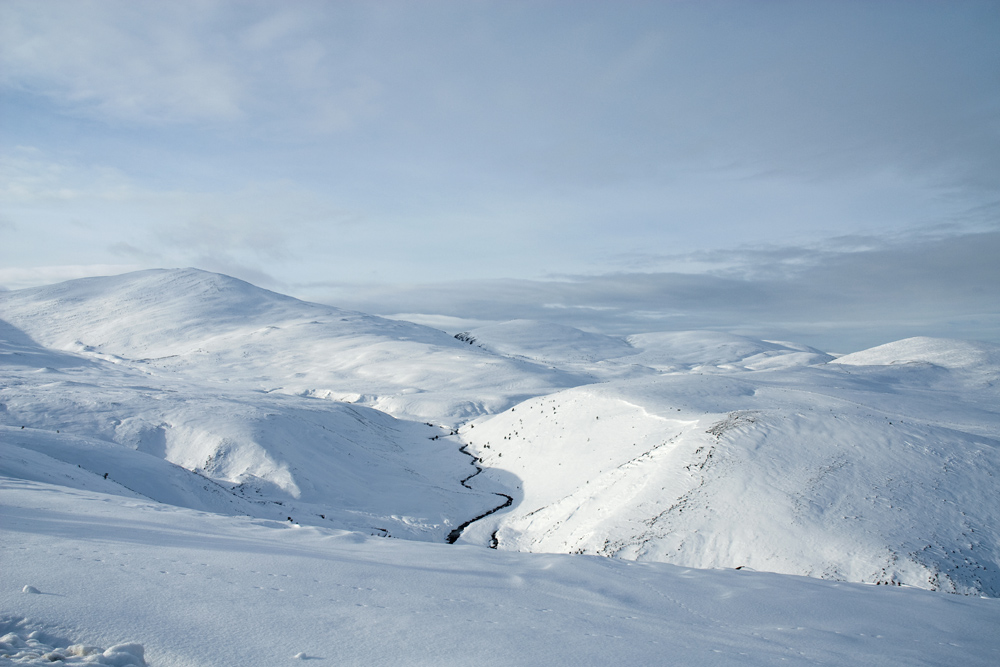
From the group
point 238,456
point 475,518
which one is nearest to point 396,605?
point 475,518

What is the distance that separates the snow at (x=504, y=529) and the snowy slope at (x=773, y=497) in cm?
9

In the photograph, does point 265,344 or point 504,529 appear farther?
point 265,344

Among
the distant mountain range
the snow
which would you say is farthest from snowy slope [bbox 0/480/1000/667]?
the distant mountain range

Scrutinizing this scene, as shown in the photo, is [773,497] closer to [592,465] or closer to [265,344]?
[592,465]

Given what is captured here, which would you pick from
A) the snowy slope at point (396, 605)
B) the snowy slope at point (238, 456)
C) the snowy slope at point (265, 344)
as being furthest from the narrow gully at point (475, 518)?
the snowy slope at point (265, 344)

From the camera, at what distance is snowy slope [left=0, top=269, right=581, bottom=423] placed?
75250mm

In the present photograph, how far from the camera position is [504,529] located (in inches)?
945

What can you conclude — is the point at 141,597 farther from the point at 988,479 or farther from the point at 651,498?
the point at 988,479

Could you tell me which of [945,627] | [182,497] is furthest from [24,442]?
[945,627]

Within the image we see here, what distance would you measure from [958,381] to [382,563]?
344 feet

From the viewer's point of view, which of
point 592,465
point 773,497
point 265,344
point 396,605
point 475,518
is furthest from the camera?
point 265,344

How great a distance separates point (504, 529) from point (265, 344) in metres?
102

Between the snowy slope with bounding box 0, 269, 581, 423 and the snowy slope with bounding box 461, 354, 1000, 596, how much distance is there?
96.0 feet

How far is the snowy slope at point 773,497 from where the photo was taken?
53.5 feet
